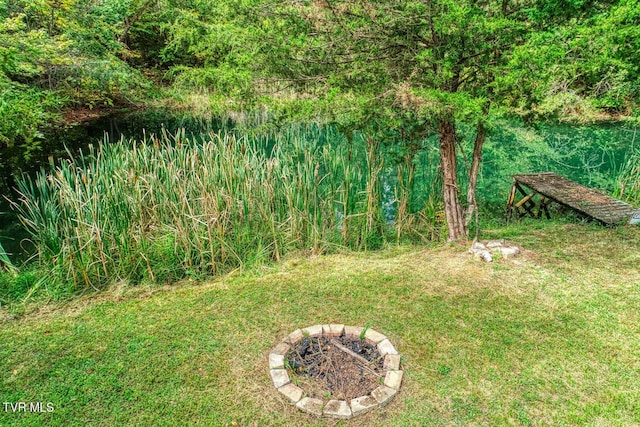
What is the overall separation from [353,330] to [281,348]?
508mm

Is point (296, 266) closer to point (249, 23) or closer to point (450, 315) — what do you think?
point (450, 315)

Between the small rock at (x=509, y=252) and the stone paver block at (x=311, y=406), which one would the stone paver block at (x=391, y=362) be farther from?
the small rock at (x=509, y=252)

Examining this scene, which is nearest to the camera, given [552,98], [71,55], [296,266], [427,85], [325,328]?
[325,328]

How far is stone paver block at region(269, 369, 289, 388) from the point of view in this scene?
2.36m

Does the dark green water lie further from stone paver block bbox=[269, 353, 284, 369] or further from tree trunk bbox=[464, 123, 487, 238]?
stone paver block bbox=[269, 353, 284, 369]

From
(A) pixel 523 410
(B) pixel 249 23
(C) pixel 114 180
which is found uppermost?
(B) pixel 249 23

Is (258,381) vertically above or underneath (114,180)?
underneath

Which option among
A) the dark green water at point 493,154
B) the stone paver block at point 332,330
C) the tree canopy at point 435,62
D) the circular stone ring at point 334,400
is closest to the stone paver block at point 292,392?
the circular stone ring at point 334,400

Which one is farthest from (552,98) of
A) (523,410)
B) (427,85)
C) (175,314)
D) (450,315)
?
(175,314)

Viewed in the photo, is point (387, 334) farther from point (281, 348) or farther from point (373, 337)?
point (281, 348)

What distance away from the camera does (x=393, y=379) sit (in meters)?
2.37

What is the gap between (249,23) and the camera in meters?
3.63

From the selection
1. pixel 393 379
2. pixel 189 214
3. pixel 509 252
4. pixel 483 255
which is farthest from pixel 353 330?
pixel 189 214

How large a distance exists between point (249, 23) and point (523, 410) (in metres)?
3.54
